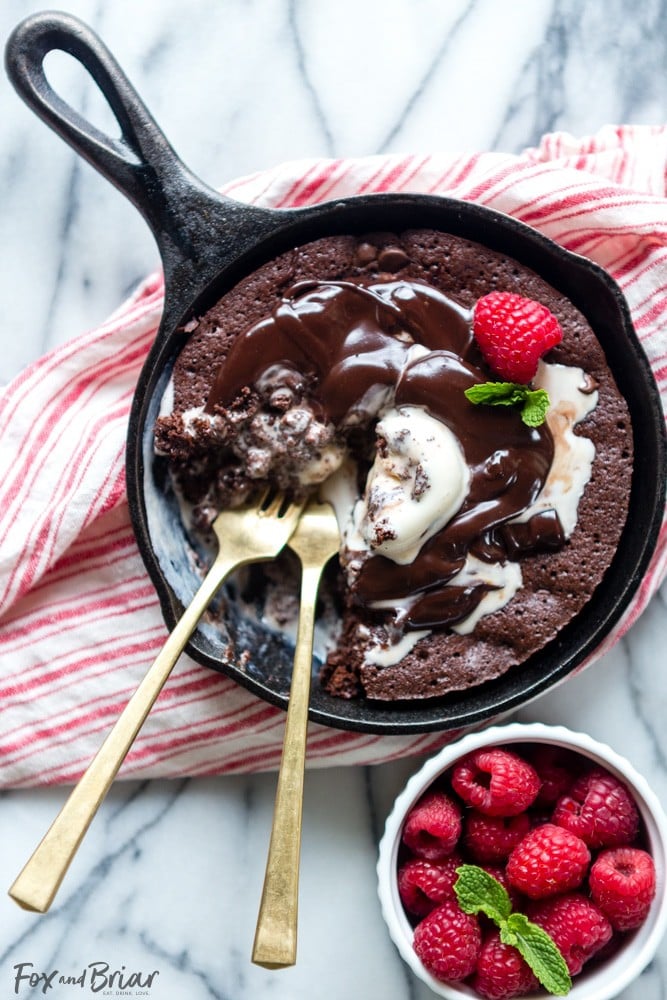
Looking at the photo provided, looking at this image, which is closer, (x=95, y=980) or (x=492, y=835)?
(x=492, y=835)

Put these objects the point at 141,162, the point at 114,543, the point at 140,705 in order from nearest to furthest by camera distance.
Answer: the point at 140,705 → the point at 141,162 → the point at 114,543

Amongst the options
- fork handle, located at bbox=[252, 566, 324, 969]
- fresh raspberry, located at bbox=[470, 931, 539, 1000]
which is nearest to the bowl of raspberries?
fresh raspberry, located at bbox=[470, 931, 539, 1000]

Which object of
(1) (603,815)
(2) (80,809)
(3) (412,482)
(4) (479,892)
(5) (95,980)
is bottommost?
(5) (95,980)

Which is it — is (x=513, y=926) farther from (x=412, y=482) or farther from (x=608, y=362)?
(x=608, y=362)

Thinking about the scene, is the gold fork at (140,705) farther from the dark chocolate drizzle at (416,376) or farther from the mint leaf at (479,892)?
the mint leaf at (479,892)

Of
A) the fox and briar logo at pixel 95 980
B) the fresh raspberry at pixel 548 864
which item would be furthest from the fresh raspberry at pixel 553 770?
the fox and briar logo at pixel 95 980

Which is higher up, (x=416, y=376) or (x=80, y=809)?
(x=416, y=376)

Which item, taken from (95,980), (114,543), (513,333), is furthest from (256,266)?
(95,980)
